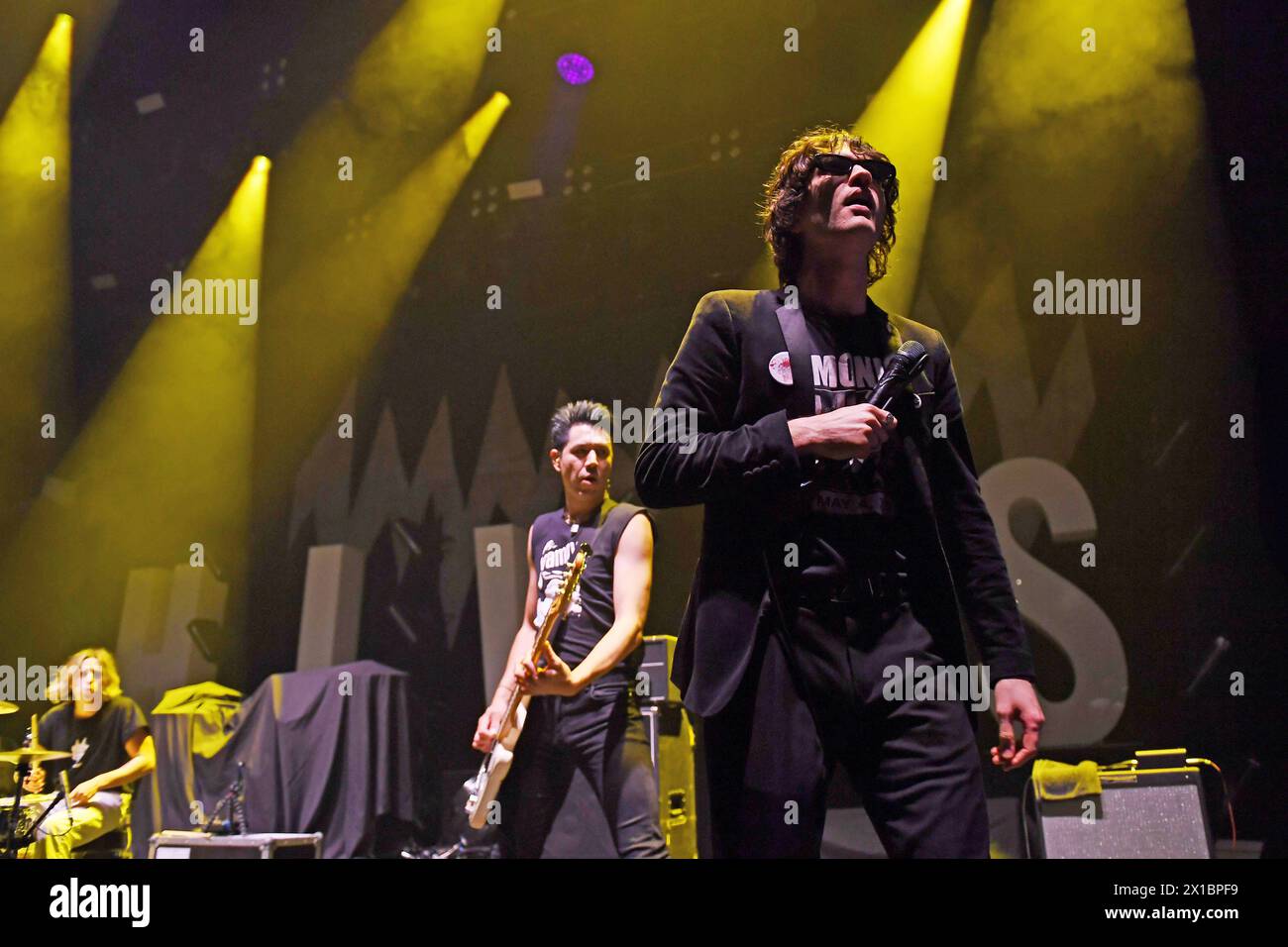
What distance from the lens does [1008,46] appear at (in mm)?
5934

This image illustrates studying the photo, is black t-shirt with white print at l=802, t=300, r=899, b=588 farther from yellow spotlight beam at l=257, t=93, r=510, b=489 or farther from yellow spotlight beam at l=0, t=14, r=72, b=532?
yellow spotlight beam at l=0, t=14, r=72, b=532

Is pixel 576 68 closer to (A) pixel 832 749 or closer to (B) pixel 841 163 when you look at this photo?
(B) pixel 841 163

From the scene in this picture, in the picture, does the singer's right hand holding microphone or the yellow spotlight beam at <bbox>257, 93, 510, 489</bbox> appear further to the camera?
the yellow spotlight beam at <bbox>257, 93, 510, 489</bbox>

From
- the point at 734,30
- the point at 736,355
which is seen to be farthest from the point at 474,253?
the point at 736,355

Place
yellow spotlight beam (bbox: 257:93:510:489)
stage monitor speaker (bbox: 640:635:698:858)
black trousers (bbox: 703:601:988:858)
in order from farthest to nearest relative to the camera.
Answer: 1. yellow spotlight beam (bbox: 257:93:510:489)
2. stage monitor speaker (bbox: 640:635:698:858)
3. black trousers (bbox: 703:601:988:858)

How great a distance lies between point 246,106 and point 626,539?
4.97 metres

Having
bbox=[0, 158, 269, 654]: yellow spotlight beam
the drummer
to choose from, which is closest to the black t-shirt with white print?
the drummer

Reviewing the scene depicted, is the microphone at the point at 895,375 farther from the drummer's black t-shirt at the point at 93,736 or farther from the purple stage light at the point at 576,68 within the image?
the purple stage light at the point at 576,68

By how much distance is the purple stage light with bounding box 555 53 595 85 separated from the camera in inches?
264

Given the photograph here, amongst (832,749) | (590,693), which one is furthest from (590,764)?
(832,749)

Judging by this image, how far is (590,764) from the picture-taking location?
3.85 metres

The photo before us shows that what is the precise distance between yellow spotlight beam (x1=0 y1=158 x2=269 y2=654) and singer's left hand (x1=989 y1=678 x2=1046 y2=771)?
21.0 feet

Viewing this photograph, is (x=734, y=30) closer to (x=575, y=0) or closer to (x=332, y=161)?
(x=575, y=0)

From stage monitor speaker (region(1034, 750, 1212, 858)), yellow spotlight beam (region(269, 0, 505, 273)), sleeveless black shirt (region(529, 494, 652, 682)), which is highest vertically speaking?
yellow spotlight beam (region(269, 0, 505, 273))
